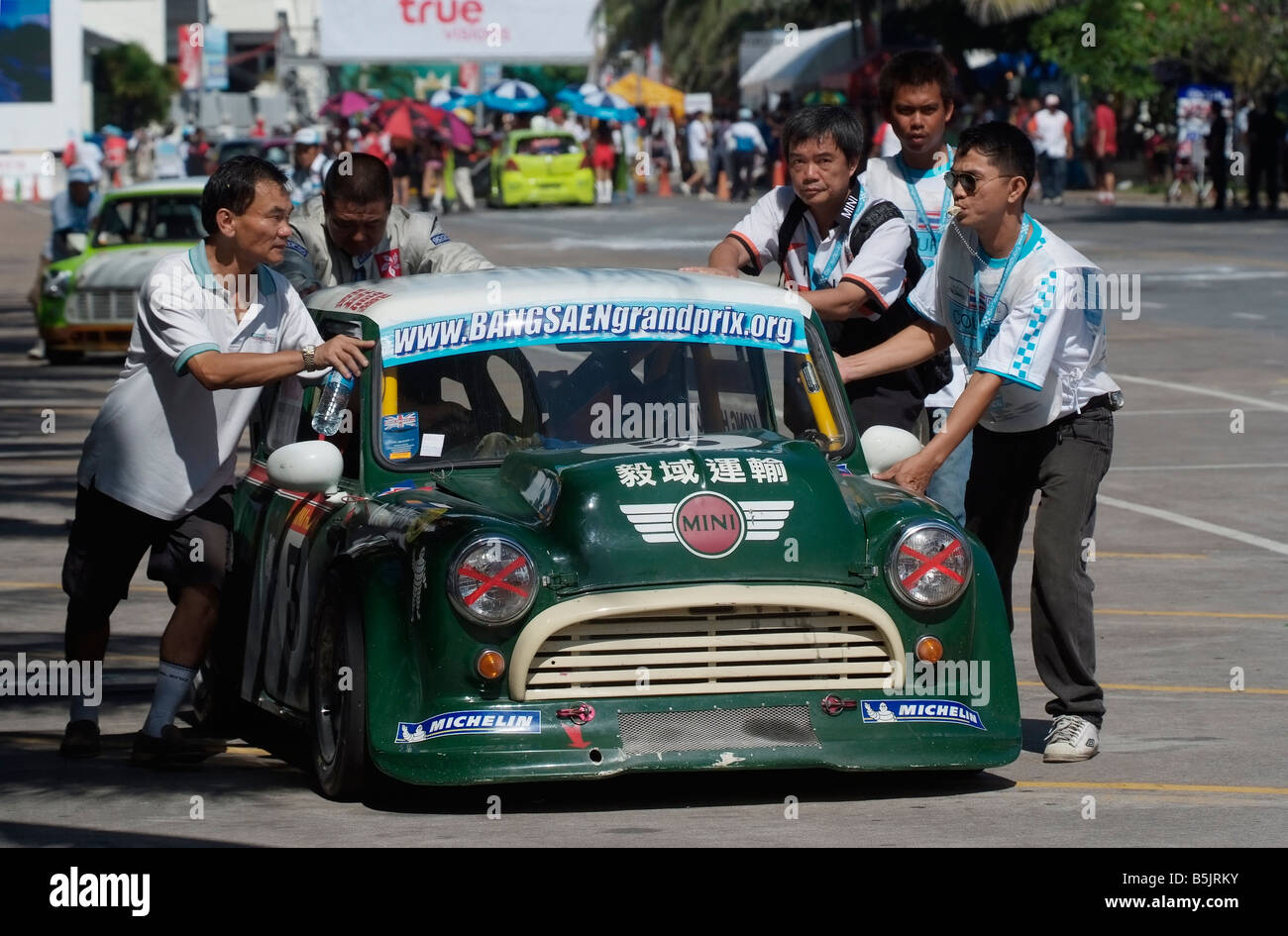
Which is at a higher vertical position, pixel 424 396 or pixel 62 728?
pixel 424 396

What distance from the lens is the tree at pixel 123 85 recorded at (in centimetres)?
10238

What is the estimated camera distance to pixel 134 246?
74.2 ft

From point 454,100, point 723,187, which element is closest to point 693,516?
point 723,187

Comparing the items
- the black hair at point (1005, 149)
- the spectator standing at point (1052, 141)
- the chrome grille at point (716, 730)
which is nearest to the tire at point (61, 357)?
the black hair at point (1005, 149)

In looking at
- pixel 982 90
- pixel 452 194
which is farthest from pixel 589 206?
pixel 982 90

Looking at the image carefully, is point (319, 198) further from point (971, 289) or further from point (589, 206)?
point (589, 206)

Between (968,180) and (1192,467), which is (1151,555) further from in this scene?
(968,180)

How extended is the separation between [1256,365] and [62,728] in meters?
Answer: 13.8

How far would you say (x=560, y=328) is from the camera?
7.44 m

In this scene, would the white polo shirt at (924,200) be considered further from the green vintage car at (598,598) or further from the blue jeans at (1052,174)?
the blue jeans at (1052,174)

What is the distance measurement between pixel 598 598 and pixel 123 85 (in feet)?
327

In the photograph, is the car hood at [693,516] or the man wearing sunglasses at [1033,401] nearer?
the car hood at [693,516]

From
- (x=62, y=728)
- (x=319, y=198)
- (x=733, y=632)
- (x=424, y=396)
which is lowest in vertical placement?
(x=62, y=728)

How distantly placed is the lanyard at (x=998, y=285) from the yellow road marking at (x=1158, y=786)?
4.41 feet
